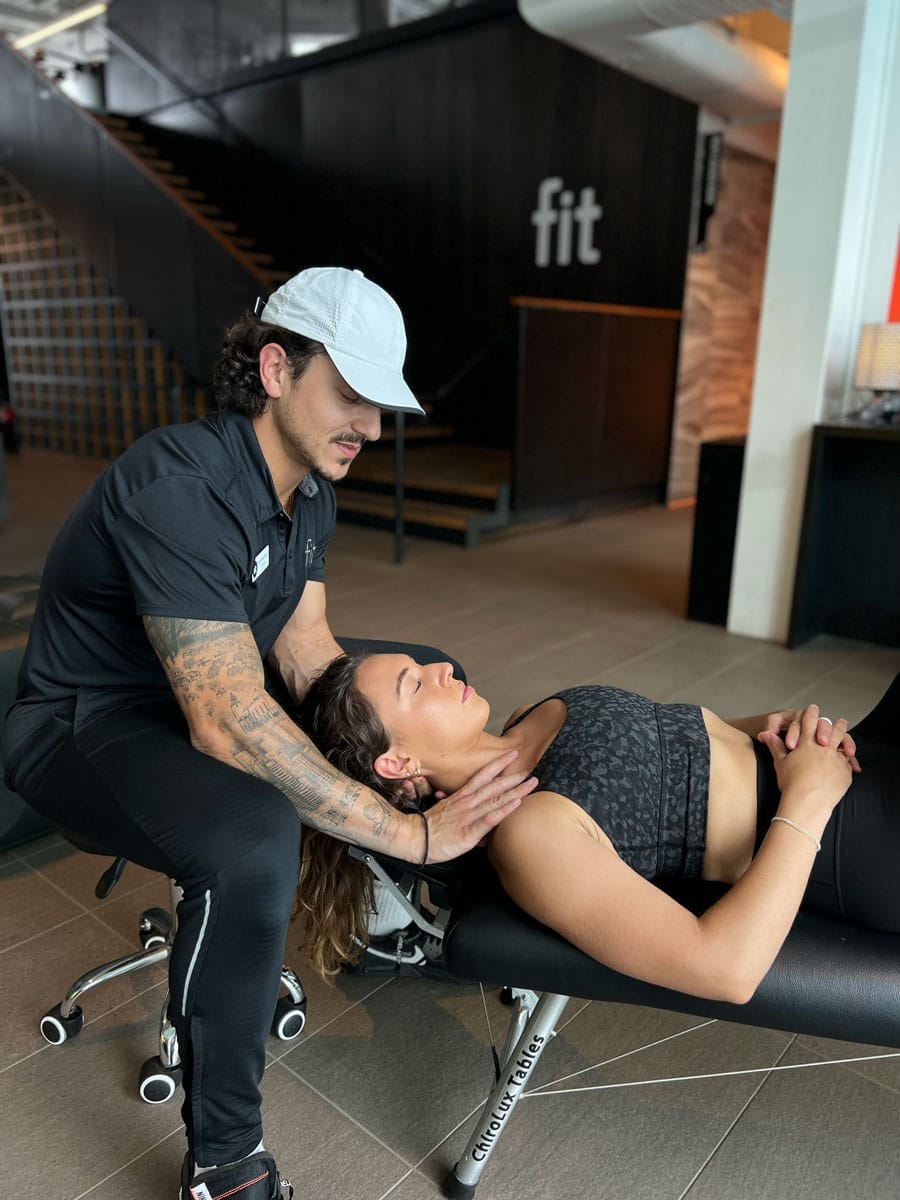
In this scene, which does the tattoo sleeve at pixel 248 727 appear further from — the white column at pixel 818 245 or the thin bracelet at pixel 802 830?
the white column at pixel 818 245

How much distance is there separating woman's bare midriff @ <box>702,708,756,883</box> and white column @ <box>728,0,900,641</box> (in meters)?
2.41

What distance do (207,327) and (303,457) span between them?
18.1ft

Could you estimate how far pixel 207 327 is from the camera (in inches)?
250

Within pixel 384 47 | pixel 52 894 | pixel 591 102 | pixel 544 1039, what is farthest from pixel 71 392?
pixel 544 1039

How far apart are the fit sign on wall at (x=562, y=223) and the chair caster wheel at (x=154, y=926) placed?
5851mm

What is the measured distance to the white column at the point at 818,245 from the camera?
3.02 meters

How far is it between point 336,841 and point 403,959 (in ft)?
1.44

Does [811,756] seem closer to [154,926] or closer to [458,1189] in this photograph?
[458,1189]

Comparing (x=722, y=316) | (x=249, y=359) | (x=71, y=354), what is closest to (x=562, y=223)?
(x=722, y=316)

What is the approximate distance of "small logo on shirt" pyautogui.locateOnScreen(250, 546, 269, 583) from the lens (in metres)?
1.34

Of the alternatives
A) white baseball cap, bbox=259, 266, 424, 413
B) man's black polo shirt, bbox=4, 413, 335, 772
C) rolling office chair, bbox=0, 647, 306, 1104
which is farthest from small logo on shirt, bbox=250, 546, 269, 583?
rolling office chair, bbox=0, 647, 306, 1104

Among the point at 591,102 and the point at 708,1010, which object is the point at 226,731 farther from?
the point at 591,102

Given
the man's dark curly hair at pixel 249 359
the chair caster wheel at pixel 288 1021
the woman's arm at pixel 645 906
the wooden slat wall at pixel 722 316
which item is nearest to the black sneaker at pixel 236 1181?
the chair caster wheel at pixel 288 1021

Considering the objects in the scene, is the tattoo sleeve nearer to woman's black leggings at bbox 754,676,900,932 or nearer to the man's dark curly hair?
the man's dark curly hair
